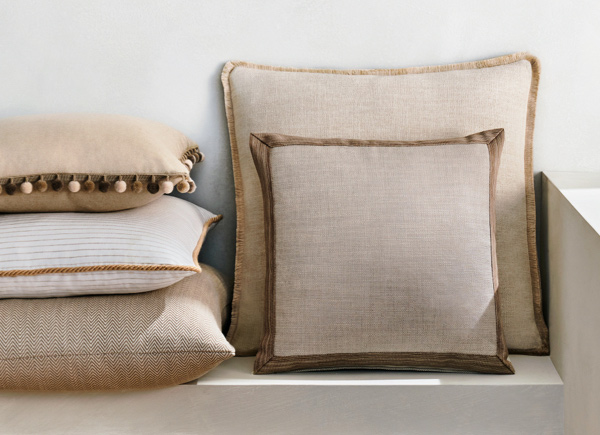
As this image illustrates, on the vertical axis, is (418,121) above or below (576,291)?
above

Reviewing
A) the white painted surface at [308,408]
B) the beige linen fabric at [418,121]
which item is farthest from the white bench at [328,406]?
the beige linen fabric at [418,121]

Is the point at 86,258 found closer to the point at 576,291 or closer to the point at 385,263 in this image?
the point at 385,263

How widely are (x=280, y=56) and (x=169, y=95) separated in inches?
11.0

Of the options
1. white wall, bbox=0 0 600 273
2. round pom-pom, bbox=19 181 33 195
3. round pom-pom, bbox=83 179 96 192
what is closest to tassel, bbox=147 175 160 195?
round pom-pom, bbox=83 179 96 192

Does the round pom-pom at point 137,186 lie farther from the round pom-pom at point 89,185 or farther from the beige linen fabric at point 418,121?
the beige linen fabric at point 418,121

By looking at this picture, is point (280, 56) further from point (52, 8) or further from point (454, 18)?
point (52, 8)

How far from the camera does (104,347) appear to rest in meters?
1.10

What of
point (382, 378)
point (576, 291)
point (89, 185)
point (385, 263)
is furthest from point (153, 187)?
point (576, 291)

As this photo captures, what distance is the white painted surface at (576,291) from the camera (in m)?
1.02

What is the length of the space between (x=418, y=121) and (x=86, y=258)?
73 cm

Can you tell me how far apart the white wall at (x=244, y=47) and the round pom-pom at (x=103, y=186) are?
14.4 inches

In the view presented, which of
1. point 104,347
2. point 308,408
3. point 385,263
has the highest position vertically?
point 385,263

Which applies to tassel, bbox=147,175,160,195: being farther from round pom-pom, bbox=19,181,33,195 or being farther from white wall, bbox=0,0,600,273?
white wall, bbox=0,0,600,273

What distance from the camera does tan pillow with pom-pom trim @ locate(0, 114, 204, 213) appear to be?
3.86 ft
